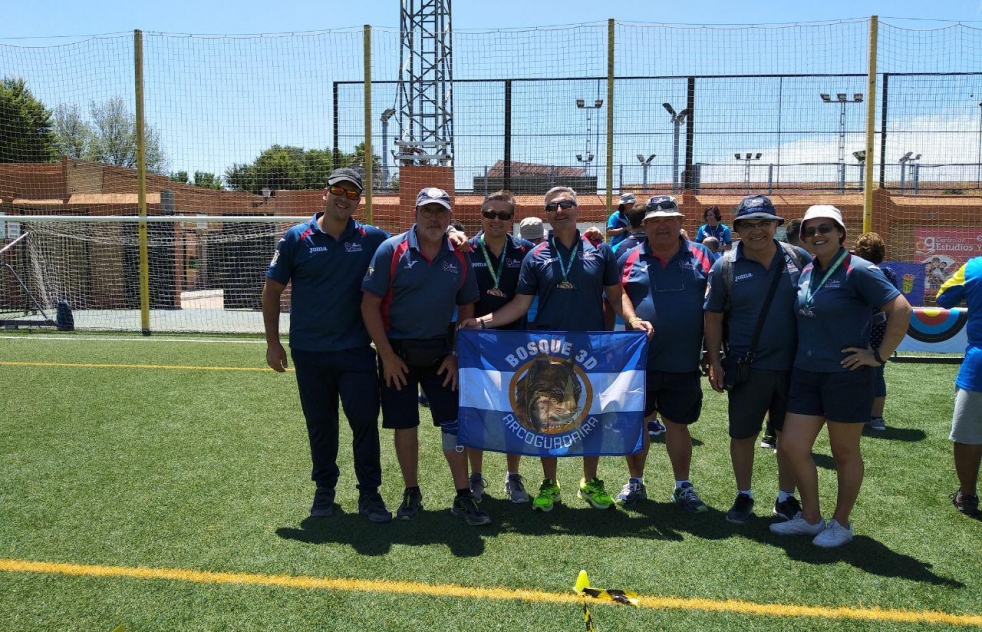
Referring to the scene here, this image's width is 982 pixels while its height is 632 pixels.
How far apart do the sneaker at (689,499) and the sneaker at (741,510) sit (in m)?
0.19

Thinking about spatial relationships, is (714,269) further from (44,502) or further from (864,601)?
(44,502)

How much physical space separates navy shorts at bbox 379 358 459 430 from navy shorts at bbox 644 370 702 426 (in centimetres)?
126

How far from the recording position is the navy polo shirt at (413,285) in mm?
4250

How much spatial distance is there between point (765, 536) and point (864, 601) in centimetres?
82

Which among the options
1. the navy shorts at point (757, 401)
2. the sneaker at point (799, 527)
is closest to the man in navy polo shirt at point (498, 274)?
the navy shorts at point (757, 401)

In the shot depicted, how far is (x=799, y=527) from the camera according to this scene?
4.18 metres

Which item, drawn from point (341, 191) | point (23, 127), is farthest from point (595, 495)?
point (23, 127)

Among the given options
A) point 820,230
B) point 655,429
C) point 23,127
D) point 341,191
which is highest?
point 23,127

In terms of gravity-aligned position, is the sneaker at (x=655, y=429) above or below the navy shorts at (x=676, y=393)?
below

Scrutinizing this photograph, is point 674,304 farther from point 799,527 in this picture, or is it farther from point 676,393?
point 799,527

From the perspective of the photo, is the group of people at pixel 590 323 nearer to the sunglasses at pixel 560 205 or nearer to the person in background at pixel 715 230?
the sunglasses at pixel 560 205

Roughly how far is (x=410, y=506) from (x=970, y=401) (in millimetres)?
3585

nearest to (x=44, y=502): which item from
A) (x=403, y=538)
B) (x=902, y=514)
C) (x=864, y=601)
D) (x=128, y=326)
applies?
(x=403, y=538)

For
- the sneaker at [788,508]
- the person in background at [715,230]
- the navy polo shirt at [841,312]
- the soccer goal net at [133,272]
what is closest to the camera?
the navy polo shirt at [841,312]
